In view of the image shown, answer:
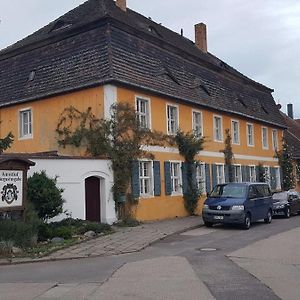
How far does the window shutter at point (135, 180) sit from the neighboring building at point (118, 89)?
0.10 m

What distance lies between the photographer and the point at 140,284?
902cm

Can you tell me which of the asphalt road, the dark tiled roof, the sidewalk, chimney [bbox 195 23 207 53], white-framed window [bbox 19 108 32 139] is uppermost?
chimney [bbox 195 23 207 53]

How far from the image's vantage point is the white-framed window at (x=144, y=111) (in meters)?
22.7

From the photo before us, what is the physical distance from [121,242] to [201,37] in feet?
89.1

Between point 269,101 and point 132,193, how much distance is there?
2248 centimetres

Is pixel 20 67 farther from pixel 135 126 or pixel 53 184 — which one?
pixel 53 184

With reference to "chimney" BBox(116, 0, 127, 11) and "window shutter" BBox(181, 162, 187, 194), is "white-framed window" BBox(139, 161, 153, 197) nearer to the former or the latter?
"window shutter" BBox(181, 162, 187, 194)

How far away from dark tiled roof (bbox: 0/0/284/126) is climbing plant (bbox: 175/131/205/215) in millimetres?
2060

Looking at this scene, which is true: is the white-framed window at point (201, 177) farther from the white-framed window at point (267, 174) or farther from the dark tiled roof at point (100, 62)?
the white-framed window at point (267, 174)

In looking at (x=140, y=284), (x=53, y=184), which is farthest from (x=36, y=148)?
(x=140, y=284)

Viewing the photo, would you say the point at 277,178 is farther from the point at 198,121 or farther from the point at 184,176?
the point at 184,176

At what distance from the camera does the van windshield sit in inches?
800

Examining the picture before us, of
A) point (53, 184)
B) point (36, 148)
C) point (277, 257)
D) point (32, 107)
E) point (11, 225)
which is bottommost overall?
point (277, 257)

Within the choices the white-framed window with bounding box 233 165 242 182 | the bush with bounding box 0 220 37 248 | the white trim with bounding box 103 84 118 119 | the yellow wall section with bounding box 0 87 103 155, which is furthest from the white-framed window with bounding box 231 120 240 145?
the bush with bounding box 0 220 37 248
